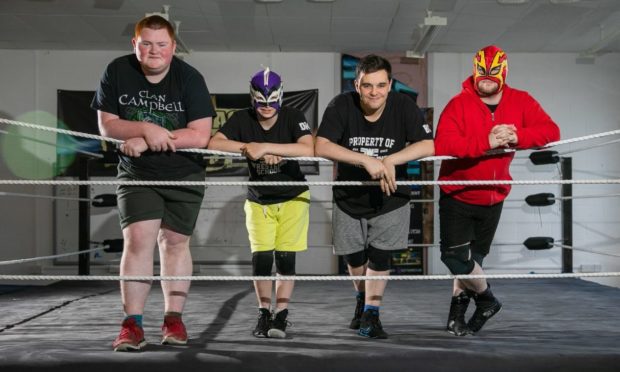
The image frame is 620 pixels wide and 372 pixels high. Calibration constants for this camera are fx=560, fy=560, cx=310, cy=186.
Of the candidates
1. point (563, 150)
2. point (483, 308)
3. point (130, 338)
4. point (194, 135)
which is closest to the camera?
point (130, 338)

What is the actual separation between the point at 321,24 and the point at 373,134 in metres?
3.29

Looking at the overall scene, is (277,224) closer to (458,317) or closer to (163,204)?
(163,204)

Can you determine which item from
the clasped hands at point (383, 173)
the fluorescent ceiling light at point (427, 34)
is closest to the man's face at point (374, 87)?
the clasped hands at point (383, 173)

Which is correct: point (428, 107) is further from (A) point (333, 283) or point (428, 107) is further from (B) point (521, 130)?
(B) point (521, 130)

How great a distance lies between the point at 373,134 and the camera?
2170 mm

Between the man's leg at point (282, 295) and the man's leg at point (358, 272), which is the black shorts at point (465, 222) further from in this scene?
the man's leg at point (282, 295)

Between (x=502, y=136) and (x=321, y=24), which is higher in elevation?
(x=321, y=24)

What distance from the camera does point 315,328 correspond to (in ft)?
7.38

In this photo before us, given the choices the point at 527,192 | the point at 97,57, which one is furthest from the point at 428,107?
the point at 97,57

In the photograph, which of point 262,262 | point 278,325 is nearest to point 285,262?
point 262,262

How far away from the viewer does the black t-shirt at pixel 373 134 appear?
2.16m

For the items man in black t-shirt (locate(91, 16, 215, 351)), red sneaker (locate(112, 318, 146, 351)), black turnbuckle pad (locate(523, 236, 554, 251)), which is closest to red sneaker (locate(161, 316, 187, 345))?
man in black t-shirt (locate(91, 16, 215, 351))

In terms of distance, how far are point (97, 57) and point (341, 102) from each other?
4.71 meters

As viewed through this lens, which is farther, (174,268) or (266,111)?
(266,111)
